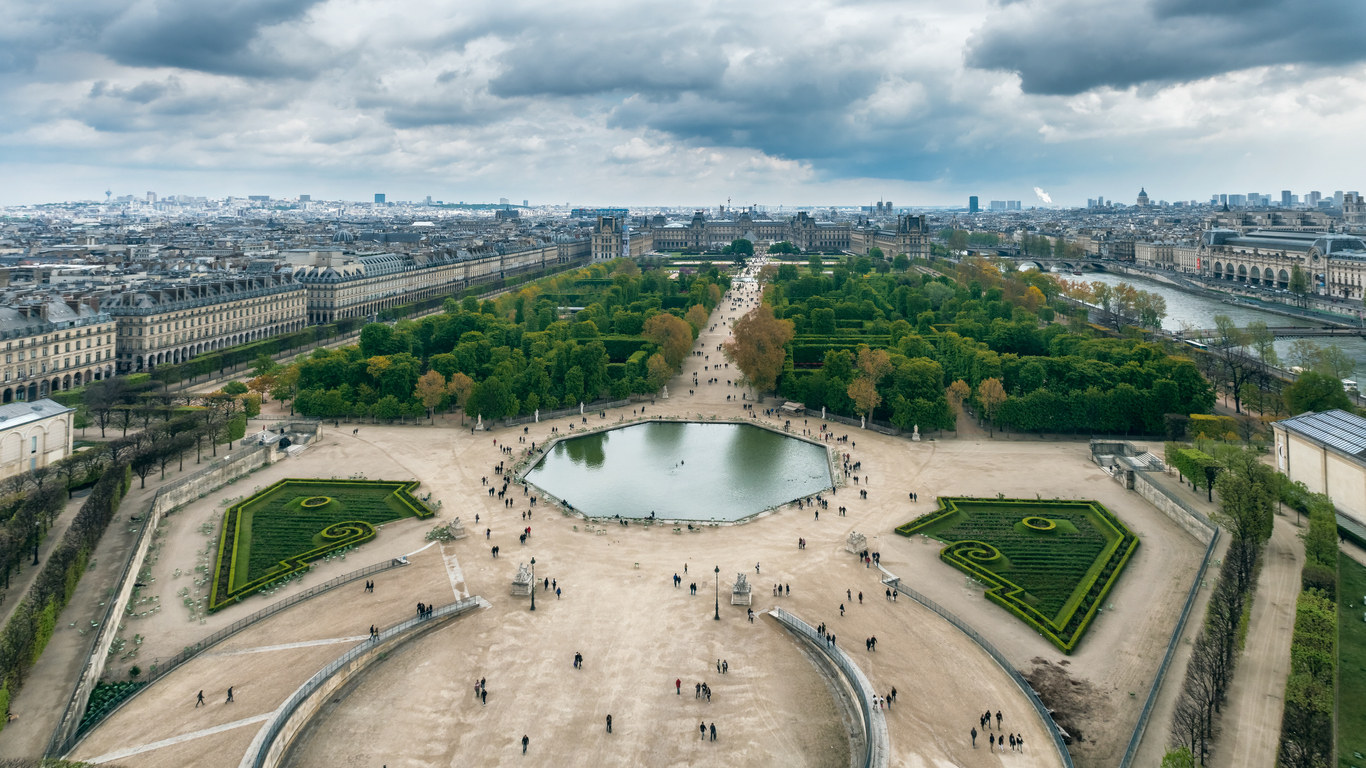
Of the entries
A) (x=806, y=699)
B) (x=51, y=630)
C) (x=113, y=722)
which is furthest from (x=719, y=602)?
(x=51, y=630)

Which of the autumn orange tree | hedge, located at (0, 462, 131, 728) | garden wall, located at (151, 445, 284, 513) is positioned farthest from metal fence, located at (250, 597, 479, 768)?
the autumn orange tree

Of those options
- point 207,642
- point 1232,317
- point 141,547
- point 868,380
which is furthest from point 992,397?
point 1232,317

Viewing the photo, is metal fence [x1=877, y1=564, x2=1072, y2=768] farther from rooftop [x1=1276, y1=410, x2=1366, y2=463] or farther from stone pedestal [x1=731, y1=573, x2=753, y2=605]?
rooftop [x1=1276, y1=410, x2=1366, y2=463]

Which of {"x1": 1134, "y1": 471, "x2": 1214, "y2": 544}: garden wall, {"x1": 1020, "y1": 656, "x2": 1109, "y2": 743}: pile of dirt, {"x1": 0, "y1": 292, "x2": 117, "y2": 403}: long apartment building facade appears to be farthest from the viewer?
{"x1": 0, "y1": 292, "x2": 117, "y2": 403}: long apartment building facade

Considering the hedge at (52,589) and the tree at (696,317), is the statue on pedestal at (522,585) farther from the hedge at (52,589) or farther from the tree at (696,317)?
the tree at (696,317)

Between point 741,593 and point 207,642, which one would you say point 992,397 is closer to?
point 741,593
